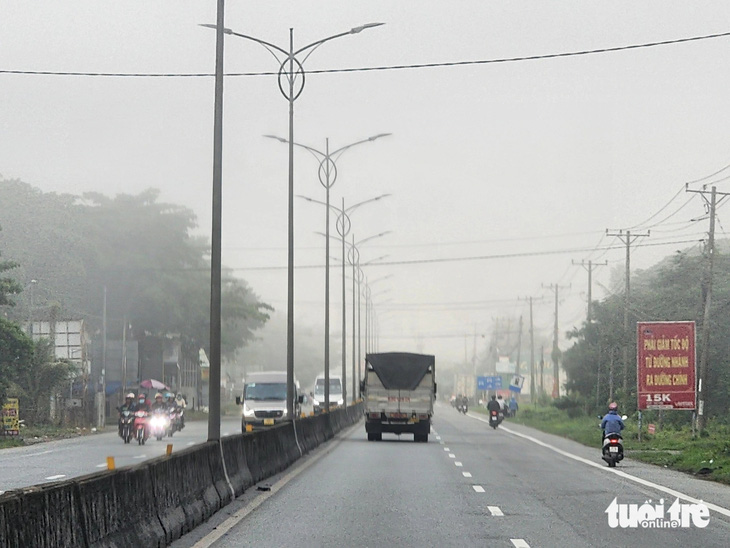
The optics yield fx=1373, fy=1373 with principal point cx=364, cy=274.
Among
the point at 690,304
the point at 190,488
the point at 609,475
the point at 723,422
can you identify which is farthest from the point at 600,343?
the point at 190,488

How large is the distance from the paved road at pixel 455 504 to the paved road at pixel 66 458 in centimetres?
408

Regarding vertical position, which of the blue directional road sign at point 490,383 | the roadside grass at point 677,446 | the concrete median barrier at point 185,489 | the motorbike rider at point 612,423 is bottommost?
the blue directional road sign at point 490,383

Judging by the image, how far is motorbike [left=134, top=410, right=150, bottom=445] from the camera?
1576 inches

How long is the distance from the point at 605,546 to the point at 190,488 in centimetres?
513

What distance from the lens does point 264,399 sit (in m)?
54.2

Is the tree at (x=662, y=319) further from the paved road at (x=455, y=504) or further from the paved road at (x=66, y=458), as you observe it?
the paved road at (x=455, y=504)

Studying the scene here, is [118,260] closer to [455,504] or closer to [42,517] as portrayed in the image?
[455,504]

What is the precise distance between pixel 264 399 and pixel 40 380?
36.4 feet

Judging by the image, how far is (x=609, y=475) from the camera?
27016 mm

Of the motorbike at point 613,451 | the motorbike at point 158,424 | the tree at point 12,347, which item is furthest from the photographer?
the tree at point 12,347

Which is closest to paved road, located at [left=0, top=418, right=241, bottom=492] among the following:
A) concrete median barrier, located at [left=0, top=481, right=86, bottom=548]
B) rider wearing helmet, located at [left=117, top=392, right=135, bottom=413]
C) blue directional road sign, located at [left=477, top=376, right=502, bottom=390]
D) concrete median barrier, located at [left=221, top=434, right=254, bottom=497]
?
rider wearing helmet, located at [left=117, top=392, right=135, bottom=413]

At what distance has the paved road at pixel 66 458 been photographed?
81.6ft

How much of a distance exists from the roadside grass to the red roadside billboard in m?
1.47

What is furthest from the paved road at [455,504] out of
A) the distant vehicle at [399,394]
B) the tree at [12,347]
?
the tree at [12,347]
